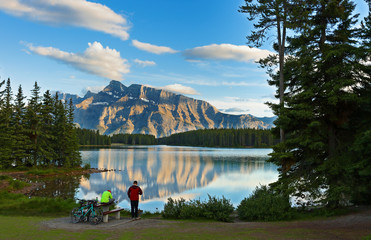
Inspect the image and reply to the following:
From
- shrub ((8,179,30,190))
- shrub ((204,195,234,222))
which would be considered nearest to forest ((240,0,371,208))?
shrub ((204,195,234,222))

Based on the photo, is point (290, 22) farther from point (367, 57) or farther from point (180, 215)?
point (180, 215)

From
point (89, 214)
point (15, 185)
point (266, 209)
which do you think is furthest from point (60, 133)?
point (266, 209)

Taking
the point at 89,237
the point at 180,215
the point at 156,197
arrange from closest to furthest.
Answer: the point at 89,237, the point at 180,215, the point at 156,197

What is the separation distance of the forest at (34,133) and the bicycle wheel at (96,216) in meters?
38.1

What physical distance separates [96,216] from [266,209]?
9.42 metres

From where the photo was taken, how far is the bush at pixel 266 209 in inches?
597

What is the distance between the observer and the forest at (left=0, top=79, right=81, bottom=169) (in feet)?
152

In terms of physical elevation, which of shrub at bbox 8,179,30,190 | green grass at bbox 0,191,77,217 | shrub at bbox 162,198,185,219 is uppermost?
shrub at bbox 162,198,185,219

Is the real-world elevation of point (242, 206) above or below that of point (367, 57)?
below

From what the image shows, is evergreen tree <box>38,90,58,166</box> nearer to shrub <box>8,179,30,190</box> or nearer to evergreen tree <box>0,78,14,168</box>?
evergreen tree <box>0,78,14,168</box>

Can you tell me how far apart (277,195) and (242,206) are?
2.43 m

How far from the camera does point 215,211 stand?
16016mm

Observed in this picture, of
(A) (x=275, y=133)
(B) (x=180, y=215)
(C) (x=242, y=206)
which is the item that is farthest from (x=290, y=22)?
(B) (x=180, y=215)

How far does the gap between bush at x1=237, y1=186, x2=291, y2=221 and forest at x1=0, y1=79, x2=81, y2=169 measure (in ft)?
141
